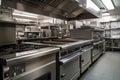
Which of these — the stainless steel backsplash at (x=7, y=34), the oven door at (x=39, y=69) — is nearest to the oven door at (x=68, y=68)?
the oven door at (x=39, y=69)

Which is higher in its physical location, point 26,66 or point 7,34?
point 7,34

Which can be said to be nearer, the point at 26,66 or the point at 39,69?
the point at 26,66

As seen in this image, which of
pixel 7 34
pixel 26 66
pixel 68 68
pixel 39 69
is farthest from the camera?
pixel 7 34

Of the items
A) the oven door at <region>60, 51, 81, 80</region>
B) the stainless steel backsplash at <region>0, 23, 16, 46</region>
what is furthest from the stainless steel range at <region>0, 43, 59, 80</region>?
the stainless steel backsplash at <region>0, 23, 16, 46</region>

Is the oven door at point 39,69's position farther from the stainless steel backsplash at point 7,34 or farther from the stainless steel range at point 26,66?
the stainless steel backsplash at point 7,34

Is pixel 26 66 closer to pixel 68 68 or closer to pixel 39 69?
pixel 39 69

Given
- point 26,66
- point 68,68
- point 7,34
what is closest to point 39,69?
point 26,66

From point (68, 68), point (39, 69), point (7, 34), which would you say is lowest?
point (68, 68)

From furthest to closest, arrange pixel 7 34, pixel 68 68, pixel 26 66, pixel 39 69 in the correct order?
pixel 7 34
pixel 68 68
pixel 39 69
pixel 26 66

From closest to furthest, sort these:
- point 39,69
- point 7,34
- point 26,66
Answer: point 26,66 < point 39,69 < point 7,34

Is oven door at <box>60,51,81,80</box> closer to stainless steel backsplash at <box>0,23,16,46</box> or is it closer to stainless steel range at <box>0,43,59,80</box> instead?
stainless steel range at <box>0,43,59,80</box>

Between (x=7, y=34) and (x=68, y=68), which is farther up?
(x=7, y=34)

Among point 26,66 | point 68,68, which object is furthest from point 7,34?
point 26,66

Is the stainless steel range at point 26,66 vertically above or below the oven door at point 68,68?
above
